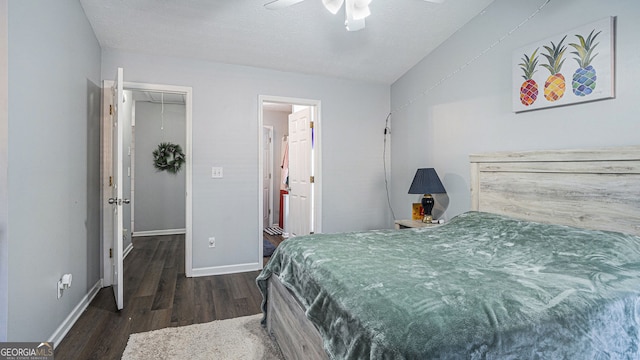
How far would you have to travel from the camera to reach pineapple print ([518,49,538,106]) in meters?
2.46

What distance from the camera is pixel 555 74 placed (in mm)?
2328

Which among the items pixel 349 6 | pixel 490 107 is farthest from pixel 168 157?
pixel 490 107

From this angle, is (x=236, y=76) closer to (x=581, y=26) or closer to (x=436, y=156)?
(x=436, y=156)

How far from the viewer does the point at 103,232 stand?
3068 mm

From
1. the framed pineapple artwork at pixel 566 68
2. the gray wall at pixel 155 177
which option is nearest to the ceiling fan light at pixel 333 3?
the framed pineapple artwork at pixel 566 68

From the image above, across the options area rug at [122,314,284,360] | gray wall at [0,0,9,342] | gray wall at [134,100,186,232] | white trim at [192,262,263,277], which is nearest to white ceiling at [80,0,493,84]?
gray wall at [0,0,9,342]

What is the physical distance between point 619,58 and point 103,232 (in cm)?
433

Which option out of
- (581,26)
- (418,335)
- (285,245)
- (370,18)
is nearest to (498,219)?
(581,26)

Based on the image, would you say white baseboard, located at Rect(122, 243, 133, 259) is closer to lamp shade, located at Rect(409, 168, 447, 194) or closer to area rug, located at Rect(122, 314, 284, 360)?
area rug, located at Rect(122, 314, 284, 360)

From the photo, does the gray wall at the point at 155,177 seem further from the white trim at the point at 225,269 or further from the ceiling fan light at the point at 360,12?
the ceiling fan light at the point at 360,12

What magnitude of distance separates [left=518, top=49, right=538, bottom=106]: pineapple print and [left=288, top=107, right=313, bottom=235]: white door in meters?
2.44

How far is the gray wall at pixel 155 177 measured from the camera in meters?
5.59

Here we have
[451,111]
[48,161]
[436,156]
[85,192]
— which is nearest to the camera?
[48,161]

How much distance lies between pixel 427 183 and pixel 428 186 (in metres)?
0.03
